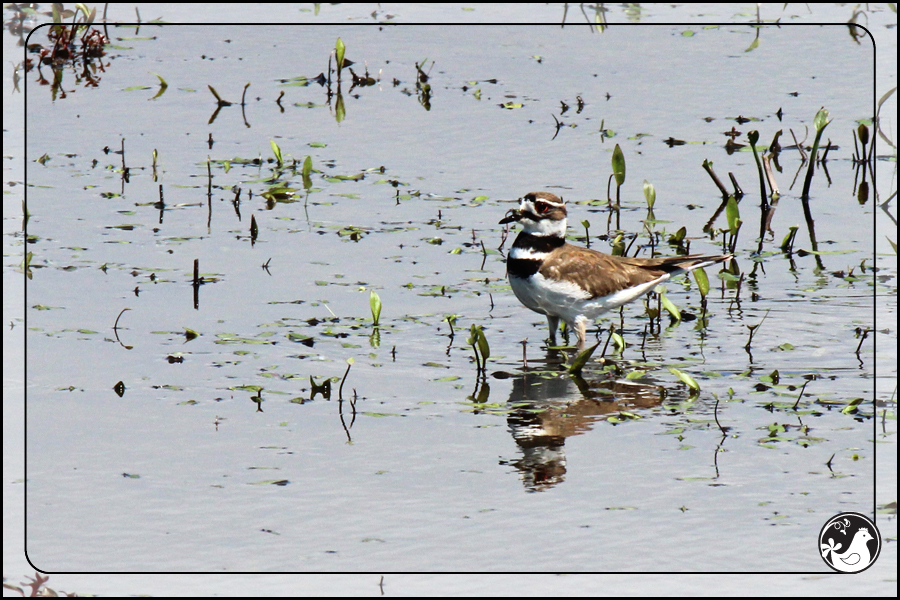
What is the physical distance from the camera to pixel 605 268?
11133mm

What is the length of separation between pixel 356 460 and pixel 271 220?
19.6 feet

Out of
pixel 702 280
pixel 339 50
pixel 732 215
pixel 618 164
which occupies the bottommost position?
pixel 702 280

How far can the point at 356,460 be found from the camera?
852 centimetres

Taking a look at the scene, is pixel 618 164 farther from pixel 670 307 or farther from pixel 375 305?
pixel 375 305

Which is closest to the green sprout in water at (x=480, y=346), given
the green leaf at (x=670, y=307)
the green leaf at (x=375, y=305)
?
the green leaf at (x=375, y=305)

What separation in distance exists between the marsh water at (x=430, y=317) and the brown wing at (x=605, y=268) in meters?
0.47

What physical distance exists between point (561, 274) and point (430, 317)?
1272 millimetres

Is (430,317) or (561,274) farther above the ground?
(561,274)

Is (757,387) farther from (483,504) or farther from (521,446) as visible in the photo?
(483,504)

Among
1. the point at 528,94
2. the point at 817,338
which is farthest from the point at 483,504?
the point at 528,94

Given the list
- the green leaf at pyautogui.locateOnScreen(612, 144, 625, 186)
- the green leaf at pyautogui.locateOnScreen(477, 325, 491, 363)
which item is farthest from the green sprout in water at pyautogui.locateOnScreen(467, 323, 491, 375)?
the green leaf at pyautogui.locateOnScreen(612, 144, 625, 186)

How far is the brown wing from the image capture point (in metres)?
10.9

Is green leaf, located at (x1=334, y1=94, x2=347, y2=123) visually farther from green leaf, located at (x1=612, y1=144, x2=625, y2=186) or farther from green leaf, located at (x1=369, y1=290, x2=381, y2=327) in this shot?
green leaf, located at (x1=369, y1=290, x2=381, y2=327)
